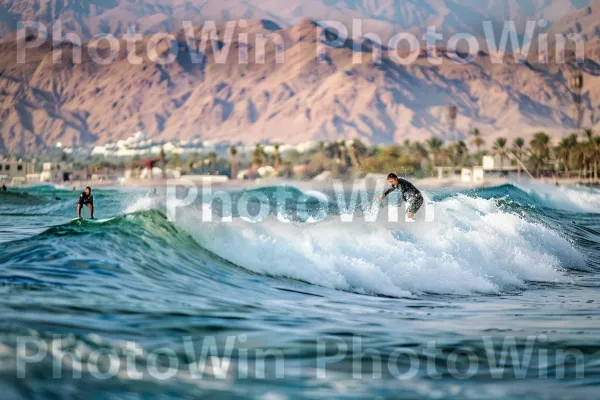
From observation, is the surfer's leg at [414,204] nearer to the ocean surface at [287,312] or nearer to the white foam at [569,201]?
the ocean surface at [287,312]

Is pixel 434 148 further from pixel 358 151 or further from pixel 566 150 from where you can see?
pixel 566 150

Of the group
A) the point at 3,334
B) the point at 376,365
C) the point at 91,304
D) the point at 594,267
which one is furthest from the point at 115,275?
the point at 594,267

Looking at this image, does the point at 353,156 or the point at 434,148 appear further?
the point at 434,148

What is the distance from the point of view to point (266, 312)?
10.8 meters

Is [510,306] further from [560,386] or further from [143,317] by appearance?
[143,317]

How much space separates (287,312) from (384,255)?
5.17 meters

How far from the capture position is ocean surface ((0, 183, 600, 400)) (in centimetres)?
757

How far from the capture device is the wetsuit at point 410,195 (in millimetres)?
18080

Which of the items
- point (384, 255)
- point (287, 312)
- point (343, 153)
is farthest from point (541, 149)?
point (287, 312)

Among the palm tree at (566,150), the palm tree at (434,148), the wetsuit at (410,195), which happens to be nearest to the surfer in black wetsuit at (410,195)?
the wetsuit at (410,195)

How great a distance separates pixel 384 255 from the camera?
52.0 feet

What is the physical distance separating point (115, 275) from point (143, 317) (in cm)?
249

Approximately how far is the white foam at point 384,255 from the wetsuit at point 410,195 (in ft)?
1.61

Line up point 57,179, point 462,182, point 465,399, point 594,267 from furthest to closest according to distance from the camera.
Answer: point 57,179
point 462,182
point 594,267
point 465,399
